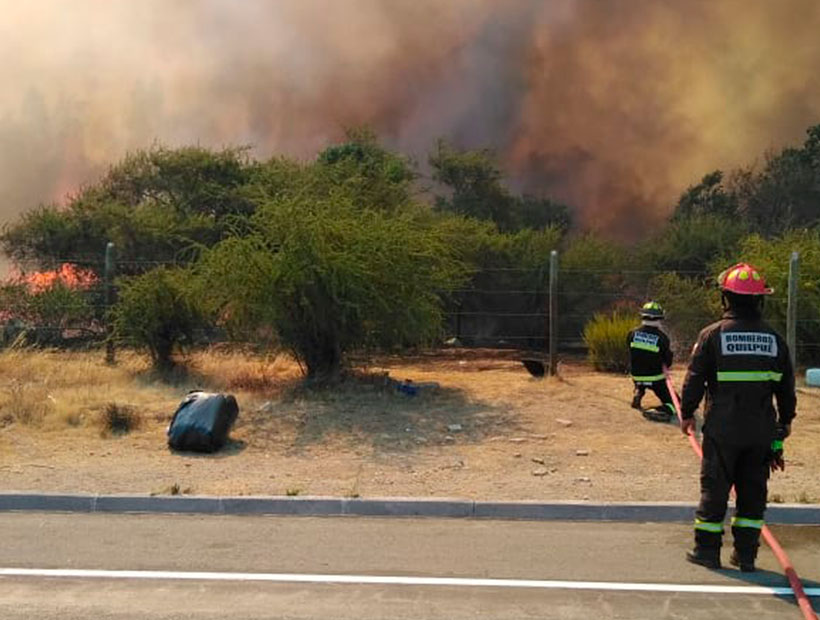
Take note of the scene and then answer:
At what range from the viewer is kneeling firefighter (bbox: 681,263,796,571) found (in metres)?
5.30

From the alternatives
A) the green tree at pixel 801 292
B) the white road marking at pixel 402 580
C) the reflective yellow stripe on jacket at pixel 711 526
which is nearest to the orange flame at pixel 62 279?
the white road marking at pixel 402 580

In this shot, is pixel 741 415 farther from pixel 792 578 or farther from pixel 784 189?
pixel 784 189

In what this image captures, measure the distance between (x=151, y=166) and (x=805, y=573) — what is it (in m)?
22.1

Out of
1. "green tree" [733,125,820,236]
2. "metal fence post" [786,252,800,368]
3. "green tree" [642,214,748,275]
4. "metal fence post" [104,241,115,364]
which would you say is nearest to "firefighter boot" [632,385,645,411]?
"metal fence post" [786,252,800,368]

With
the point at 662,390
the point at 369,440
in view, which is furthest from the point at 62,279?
the point at 662,390

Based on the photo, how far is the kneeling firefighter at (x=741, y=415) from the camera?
530 cm

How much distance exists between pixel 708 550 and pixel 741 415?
0.87 m

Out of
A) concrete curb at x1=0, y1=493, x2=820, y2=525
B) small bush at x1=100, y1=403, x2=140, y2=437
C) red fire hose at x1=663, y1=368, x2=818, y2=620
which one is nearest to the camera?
red fire hose at x1=663, y1=368, x2=818, y2=620

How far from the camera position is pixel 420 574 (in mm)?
5215

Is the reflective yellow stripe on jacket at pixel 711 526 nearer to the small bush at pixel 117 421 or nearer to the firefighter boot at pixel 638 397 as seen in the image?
the firefighter boot at pixel 638 397

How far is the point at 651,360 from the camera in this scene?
990cm

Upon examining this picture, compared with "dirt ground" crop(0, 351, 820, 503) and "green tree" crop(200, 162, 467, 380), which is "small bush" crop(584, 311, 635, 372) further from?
"green tree" crop(200, 162, 467, 380)

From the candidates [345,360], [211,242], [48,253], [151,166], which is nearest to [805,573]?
[345,360]

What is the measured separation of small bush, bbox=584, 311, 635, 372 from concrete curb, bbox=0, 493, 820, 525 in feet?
21.2
